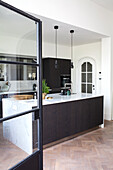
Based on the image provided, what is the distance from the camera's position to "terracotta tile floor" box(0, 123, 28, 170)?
1507 mm

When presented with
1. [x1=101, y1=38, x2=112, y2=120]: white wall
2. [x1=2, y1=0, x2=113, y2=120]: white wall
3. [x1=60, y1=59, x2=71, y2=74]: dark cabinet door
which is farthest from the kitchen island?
[x1=60, y1=59, x2=71, y2=74]: dark cabinet door

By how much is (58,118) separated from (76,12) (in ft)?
8.65

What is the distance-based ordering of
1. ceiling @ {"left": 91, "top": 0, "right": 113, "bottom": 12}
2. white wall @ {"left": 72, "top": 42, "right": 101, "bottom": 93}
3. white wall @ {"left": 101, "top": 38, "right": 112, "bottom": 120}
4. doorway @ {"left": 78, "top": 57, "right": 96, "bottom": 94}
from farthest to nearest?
1. doorway @ {"left": 78, "top": 57, "right": 96, "bottom": 94}
2. white wall @ {"left": 72, "top": 42, "right": 101, "bottom": 93}
3. white wall @ {"left": 101, "top": 38, "right": 112, "bottom": 120}
4. ceiling @ {"left": 91, "top": 0, "right": 113, "bottom": 12}

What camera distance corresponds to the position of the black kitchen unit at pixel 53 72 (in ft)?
21.4

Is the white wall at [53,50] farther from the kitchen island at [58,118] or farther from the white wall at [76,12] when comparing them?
the kitchen island at [58,118]

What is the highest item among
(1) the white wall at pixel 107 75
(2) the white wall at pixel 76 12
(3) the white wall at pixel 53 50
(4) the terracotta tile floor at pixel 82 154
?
(2) the white wall at pixel 76 12

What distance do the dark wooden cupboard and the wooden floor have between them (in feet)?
0.73

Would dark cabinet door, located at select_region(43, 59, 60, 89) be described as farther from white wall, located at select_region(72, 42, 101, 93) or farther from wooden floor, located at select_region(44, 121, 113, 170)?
wooden floor, located at select_region(44, 121, 113, 170)

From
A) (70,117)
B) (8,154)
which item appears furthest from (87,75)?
(8,154)

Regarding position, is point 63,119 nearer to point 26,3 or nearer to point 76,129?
point 76,129

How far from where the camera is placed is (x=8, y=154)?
155cm

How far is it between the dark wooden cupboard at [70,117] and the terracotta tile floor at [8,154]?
1.70 metres

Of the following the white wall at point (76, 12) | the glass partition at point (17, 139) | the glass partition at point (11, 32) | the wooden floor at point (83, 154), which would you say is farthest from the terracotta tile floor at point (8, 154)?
the white wall at point (76, 12)

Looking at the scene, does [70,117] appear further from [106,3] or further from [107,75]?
[106,3]
